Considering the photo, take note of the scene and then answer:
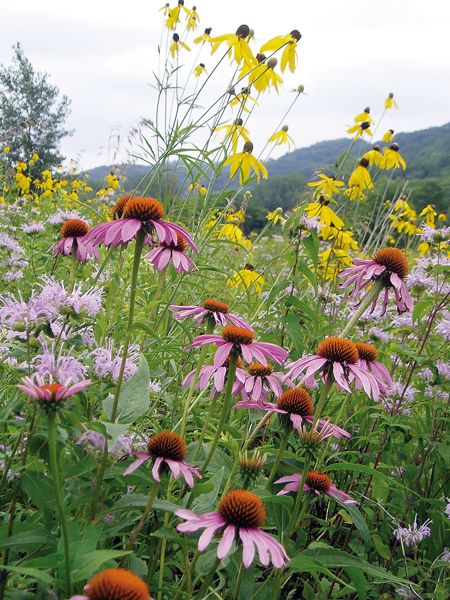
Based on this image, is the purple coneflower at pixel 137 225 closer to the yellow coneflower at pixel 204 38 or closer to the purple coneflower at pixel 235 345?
the purple coneflower at pixel 235 345

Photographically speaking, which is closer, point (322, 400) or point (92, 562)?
point (92, 562)

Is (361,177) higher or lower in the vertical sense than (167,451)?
higher

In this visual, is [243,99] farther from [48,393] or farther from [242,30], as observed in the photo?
[48,393]

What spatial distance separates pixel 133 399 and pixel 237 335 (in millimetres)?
242

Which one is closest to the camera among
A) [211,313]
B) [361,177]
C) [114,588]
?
[114,588]

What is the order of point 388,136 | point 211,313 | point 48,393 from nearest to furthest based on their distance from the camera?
point 48,393 → point 211,313 → point 388,136

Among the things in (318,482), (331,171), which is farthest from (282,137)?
(318,482)

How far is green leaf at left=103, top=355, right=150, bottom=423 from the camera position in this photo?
91 cm

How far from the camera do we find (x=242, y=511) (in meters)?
0.78

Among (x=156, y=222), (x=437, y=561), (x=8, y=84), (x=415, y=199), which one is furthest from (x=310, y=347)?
(x=415, y=199)

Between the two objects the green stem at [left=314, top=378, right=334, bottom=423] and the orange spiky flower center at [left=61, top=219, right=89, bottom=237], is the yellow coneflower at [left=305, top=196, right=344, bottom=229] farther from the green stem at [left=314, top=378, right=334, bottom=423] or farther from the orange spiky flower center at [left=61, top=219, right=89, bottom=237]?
the green stem at [left=314, top=378, right=334, bottom=423]

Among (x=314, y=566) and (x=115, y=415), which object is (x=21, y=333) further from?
(x=314, y=566)

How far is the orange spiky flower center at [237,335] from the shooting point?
1.07 metres

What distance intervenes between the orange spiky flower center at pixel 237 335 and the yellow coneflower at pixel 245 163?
1.07m
